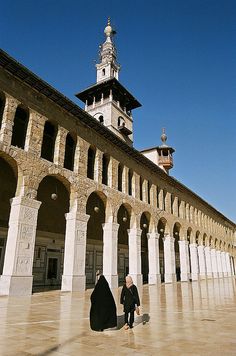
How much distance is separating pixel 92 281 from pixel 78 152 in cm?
1190

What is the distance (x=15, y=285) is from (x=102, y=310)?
650 centimetres

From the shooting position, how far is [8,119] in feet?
39.9

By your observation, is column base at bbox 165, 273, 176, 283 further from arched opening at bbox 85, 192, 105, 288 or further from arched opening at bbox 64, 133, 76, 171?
arched opening at bbox 64, 133, 76, 171

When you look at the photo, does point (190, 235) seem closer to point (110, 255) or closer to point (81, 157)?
point (110, 255)

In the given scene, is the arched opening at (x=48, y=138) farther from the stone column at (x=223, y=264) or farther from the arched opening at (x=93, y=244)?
the stone column at (x=223, y=264)

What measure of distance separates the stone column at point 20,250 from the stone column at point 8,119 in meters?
2.58

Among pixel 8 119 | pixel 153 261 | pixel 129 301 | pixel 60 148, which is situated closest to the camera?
pixel 129 301

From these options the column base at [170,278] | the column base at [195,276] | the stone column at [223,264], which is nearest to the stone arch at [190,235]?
the column base at [195,276]

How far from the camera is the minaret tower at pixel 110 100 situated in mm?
32812

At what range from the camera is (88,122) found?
660 inches

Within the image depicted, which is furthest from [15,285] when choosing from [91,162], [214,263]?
[214,263]

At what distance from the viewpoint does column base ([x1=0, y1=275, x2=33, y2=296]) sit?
10984 mm

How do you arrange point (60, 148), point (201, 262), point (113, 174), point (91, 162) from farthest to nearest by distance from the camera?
point (201, 262)
point (113, 174)
point (91, 162)
point (60, 148)

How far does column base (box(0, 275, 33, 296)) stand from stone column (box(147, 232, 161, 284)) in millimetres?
11894
